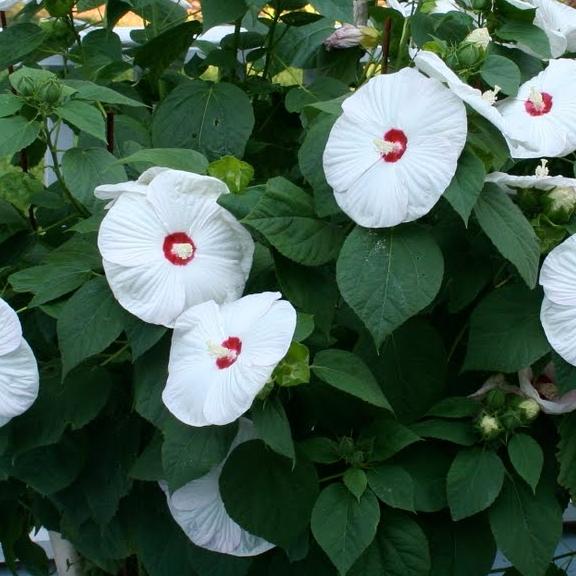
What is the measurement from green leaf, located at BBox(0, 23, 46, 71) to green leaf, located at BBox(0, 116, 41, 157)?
13.4 inches

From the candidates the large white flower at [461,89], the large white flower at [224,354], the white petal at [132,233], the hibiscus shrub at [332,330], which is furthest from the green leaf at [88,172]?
the large white flower at [461,89]

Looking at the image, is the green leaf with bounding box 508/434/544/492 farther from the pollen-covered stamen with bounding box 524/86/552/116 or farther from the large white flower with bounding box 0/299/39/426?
the large white flower with bounding box 0/299/39/426

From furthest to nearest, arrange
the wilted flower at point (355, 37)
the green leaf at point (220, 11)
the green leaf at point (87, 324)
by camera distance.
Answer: the wilted flower at point (355, 37)
the green leaf at point (220, 11)
the green leaf at point (87, 324)

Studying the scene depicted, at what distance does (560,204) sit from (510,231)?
0.11 meters

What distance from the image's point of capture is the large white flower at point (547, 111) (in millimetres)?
1196

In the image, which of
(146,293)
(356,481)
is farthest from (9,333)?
(356,481)

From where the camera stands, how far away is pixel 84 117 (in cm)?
121

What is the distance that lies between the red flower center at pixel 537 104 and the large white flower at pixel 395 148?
0.20 metres

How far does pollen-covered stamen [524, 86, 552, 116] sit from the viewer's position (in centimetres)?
122

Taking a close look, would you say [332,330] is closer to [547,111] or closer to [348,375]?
[348,375]

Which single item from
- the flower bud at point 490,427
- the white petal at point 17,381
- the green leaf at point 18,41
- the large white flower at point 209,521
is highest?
the green leaf at point 18,41

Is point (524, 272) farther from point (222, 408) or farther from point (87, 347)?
point (87, 347)

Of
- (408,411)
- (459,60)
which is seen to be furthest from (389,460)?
(459,60)

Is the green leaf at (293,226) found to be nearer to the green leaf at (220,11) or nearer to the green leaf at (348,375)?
the green leaf at (348,375)
